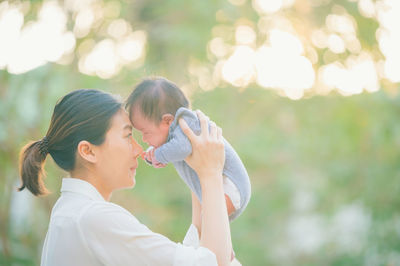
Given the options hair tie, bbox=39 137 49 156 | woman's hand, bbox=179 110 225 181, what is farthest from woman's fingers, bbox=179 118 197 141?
hair tie, bbox=39 137 49 156

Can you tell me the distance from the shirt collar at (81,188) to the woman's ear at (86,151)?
69 millimetres

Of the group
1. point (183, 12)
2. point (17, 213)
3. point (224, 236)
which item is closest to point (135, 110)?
point (224, 236)

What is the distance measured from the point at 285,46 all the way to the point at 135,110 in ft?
13.2

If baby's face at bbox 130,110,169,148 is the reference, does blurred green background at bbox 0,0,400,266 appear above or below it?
below

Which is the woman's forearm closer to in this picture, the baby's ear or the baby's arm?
the baby's arm

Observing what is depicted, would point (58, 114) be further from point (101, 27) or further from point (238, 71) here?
point (238, 71)

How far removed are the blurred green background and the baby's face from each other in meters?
2.24

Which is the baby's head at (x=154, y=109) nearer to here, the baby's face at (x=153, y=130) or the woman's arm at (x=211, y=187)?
the baby's face at (x=153, y=130)

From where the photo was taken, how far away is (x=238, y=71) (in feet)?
17.7

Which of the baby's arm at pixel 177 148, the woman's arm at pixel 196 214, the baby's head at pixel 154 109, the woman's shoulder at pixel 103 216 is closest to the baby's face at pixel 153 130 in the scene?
the baby's head at pixel 154 109

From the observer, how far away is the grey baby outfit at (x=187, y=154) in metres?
1.51

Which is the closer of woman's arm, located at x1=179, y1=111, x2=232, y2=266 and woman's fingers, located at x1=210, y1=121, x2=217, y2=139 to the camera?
woman's arm, located at x1=179, y1=111, x2=232, y2=266

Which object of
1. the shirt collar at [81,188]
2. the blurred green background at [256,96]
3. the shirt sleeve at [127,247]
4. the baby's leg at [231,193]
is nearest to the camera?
the shirt sleeve at [127,247]

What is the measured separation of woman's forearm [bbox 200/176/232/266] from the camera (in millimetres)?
1308
